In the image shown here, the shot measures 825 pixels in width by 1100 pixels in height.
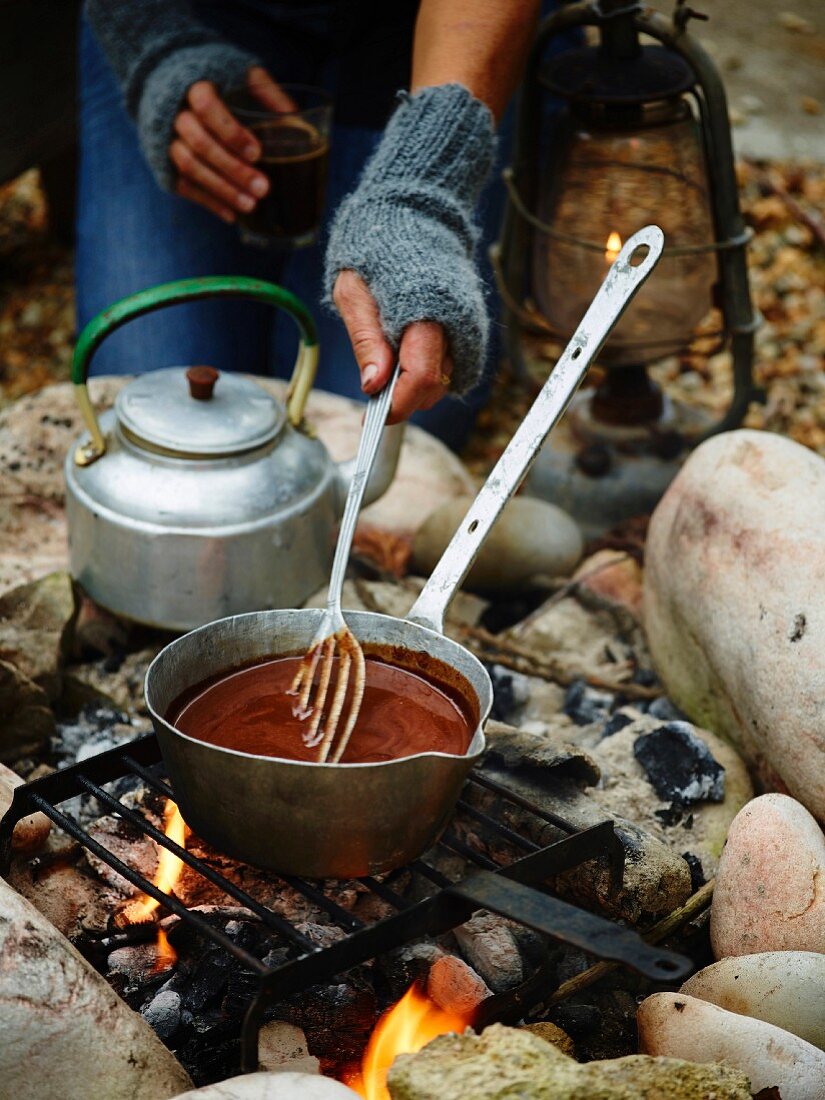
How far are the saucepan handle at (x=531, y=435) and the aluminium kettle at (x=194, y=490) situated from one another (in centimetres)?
49

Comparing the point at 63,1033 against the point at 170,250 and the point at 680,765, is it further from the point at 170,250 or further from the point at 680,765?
the point at 170,250

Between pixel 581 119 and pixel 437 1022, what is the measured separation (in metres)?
1.97

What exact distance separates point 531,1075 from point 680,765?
0.81 metres

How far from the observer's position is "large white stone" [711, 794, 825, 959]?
1.51 meters

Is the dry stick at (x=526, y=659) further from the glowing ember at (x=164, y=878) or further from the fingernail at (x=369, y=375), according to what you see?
the glowing ember at (x=164, y=878)

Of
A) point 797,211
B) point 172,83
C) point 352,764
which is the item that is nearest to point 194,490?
point 352,764

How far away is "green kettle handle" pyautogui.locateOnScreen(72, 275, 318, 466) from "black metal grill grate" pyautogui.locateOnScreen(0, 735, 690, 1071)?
2.34 ft

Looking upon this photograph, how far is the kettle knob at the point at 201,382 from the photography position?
2.04 meters

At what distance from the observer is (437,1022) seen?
142cm

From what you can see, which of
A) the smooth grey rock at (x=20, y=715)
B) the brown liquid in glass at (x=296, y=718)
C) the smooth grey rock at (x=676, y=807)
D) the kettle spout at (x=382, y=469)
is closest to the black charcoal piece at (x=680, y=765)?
the smooth grey rock at (x=676, y=807)

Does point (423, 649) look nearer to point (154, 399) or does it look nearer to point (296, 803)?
point (296, 803)

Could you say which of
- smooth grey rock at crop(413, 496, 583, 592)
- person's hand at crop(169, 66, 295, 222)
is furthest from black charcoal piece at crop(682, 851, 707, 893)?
person's hand at crop(169, 66, 295, 222)

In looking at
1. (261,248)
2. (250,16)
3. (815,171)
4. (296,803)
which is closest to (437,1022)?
(296,803)

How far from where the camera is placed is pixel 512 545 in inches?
98.5
